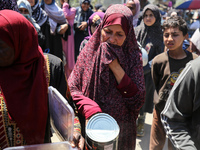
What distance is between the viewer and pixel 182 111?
1.28 meters

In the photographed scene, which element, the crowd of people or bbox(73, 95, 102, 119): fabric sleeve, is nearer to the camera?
the crowd of people

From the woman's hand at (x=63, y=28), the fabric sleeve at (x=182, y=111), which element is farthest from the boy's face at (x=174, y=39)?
the woman's hand at (x=63, y=28)

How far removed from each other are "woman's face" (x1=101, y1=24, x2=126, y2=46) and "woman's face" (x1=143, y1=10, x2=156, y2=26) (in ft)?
5.74

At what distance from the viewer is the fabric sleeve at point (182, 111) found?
1.23 metres

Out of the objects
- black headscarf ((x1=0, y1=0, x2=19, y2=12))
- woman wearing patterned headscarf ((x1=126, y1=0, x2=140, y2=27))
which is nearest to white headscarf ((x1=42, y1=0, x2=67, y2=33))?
woman wearing patterned headscarf ((x1=126, y1=0, x2=140, y2=27))

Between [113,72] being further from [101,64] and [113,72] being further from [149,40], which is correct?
[149,40]

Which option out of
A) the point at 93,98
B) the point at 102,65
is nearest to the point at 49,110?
the point at 93,98

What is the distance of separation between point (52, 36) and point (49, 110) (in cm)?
300

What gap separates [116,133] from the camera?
46.5 inches

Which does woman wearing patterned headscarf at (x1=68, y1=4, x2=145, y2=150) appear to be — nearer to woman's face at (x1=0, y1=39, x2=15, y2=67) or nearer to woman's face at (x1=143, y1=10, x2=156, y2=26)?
woman's face at (x1=0, y1=39, x2=15, y2=67)

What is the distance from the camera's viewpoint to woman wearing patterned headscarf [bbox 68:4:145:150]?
1582 millimetres

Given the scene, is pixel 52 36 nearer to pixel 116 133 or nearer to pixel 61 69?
pixel 61 69

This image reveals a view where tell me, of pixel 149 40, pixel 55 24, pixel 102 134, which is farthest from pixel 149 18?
pixel 102 134

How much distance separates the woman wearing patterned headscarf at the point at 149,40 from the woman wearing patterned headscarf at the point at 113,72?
1.45 metres
